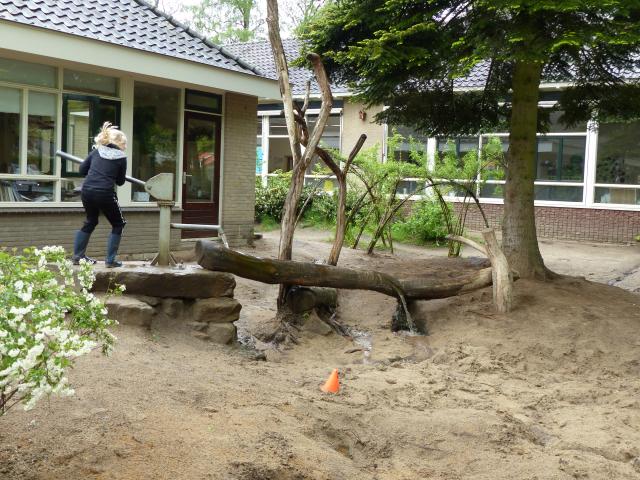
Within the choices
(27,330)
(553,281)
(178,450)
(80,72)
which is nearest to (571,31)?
(553,281)

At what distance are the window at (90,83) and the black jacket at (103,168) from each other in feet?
15.2

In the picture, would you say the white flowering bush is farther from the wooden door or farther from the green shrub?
the green shrub

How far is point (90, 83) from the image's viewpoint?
12.3 metres

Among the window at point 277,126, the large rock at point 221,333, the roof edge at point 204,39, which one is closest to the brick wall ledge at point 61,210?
the roof edge at point 204,39

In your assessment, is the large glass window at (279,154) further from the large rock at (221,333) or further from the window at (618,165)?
the large rock at (221,333)

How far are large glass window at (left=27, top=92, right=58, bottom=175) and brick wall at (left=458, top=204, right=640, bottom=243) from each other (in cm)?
1362

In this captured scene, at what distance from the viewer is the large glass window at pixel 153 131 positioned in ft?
43.1

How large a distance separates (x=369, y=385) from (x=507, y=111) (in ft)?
24.3

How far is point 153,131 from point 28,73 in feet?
8.34

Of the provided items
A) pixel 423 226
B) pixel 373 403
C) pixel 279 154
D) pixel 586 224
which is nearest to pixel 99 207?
pixel 373 403

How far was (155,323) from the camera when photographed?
731cm

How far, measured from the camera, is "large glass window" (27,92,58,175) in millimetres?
11594

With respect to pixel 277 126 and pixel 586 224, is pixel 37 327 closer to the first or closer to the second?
pixel 586 224

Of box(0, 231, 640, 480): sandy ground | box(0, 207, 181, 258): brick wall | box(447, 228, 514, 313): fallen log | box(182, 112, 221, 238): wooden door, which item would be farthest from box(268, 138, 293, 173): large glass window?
box(447, 228, 514, 313): fallen log
